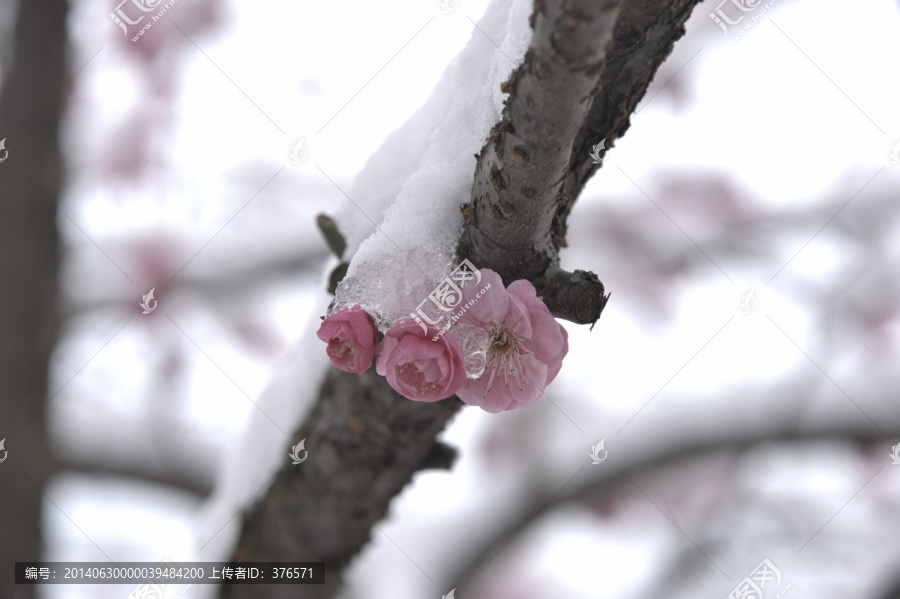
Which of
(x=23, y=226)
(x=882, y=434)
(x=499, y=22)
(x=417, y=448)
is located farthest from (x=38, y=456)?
(x=882, y=434)

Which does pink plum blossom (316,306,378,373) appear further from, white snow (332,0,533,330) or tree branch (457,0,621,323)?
tree branch (457,0,621,323)

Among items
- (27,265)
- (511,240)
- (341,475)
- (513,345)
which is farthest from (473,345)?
(27,265)

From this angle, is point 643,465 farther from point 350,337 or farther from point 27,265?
point 27,265

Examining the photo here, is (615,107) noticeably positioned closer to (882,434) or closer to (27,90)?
(27,90)

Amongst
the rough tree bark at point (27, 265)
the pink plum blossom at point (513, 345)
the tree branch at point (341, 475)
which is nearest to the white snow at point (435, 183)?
the pink plum blossom at point (513, 345)

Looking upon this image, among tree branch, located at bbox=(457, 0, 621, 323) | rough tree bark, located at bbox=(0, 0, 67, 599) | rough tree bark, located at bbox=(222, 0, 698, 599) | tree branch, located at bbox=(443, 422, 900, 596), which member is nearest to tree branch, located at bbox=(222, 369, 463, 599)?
rough tree bark, located at bbox=(222, 0, 698, 599)

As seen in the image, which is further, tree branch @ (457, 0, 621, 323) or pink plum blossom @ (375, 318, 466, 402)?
pink plum blossom @ (375, 318, 466, 402)
